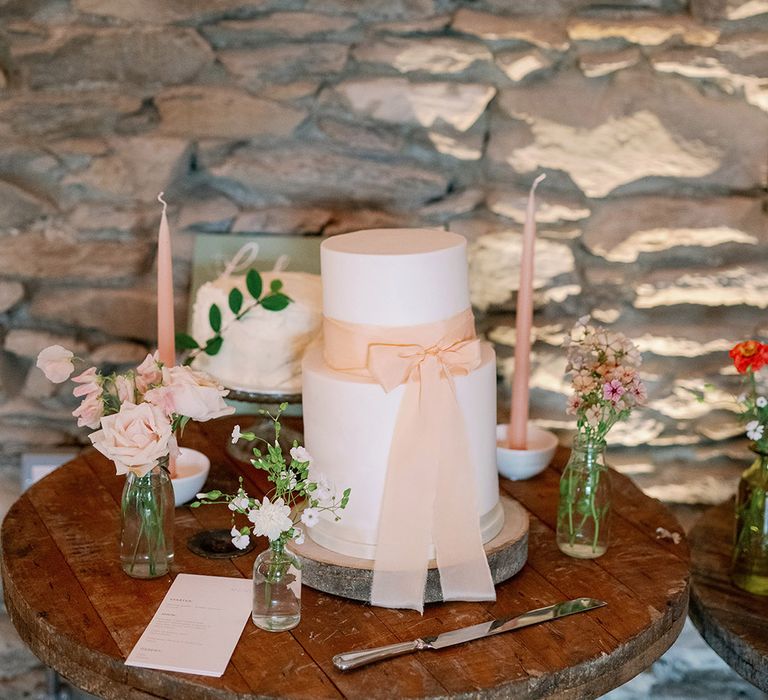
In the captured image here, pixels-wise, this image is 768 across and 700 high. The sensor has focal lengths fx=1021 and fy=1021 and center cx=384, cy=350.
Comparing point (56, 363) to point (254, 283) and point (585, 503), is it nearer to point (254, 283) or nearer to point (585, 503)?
point (254, 283)

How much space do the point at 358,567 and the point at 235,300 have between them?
51 cm

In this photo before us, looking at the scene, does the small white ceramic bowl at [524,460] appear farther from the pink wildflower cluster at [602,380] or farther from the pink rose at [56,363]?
the pink rose at [56,363]

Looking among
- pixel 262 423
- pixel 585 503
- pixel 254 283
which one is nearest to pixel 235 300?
pixel 254 283

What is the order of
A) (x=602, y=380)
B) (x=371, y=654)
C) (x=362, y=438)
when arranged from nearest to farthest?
1. (x=371, y=654)
2. (x=362, y=438)
3. (x=602, y=380)

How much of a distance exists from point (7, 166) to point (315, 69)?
0.58 metres

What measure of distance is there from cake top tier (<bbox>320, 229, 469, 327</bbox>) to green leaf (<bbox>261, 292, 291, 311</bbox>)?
0.91 ft

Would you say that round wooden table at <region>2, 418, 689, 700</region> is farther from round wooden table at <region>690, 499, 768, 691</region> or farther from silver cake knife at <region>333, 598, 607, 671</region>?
round wooden table at <region>690, 499, 768, 691</region>

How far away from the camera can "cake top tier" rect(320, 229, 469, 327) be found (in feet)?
3.98

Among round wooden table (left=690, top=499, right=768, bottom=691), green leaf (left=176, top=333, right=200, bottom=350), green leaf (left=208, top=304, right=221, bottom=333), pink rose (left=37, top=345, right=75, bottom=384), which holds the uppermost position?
pink rose (left=37, top=345, right=75, bottom=384)

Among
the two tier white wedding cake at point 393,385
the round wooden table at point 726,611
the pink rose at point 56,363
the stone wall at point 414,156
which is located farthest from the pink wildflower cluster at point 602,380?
the pink rose at point 56,363

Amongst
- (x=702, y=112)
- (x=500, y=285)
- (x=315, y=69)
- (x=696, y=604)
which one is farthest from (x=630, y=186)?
(x=696, y=604)

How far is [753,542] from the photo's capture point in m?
1.46

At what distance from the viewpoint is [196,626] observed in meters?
1.18

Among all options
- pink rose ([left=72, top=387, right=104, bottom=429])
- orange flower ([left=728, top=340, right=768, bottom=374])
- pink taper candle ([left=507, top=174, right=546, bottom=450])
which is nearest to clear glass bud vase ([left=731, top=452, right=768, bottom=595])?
orange flower ([left=728, top=340, right=768, bottom=374])
